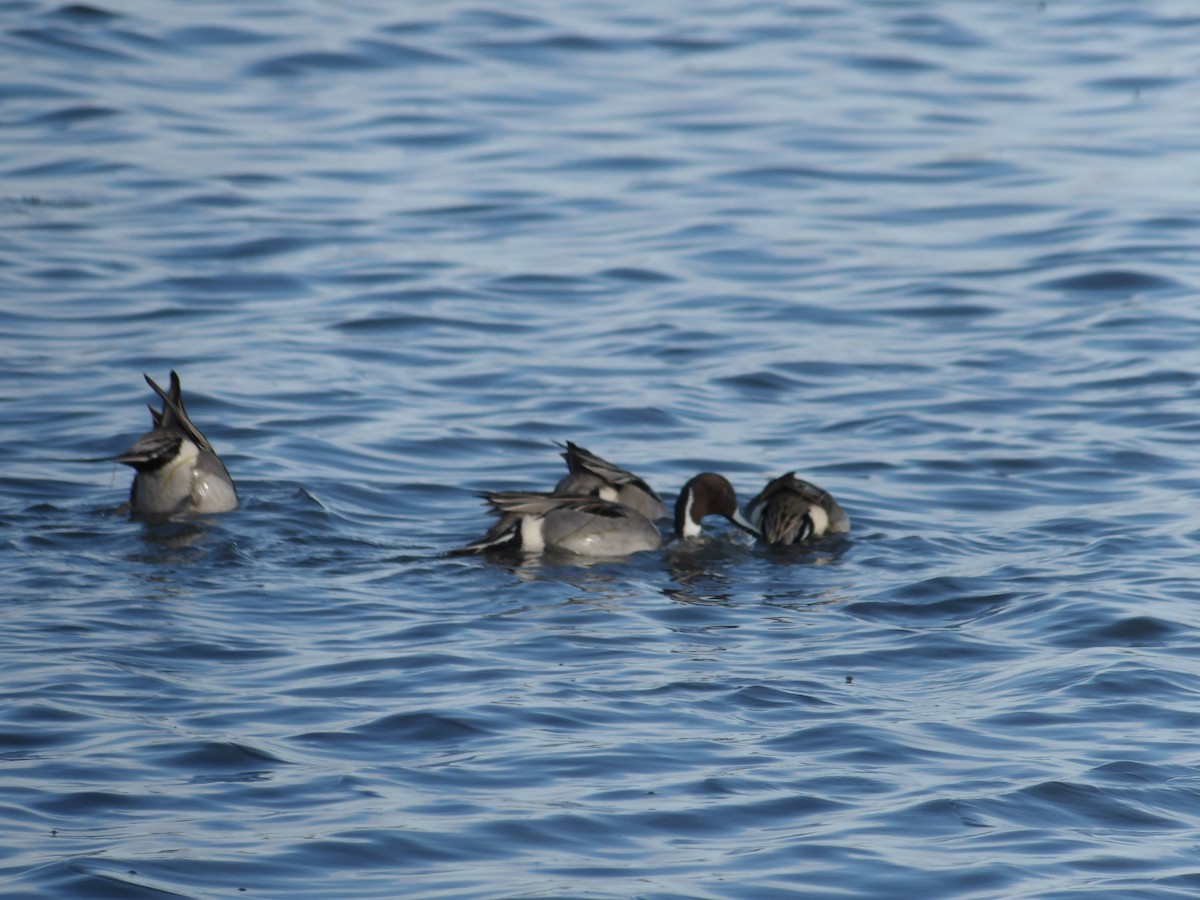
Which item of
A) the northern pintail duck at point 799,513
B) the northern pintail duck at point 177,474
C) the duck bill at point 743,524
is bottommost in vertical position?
the duck bill at point 743,524

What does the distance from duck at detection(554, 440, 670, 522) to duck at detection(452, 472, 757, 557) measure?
0.14 metres

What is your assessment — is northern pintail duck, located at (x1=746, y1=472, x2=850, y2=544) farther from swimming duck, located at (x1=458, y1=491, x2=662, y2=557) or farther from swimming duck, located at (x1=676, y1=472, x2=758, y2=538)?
swimming duck, located at (x1=458, y1=491, x2=662, y2=557)

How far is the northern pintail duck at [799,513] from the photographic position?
9961 millimetres

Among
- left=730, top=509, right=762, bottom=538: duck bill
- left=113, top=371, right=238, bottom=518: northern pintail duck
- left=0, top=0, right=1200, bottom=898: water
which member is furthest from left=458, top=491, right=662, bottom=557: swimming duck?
left=113, top=371, right=238, bottom=518: northern pintail duck

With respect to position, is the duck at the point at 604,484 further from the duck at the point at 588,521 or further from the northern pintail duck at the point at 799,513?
the northern pintail duck at the point at 799,513

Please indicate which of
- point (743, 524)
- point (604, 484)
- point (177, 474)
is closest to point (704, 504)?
point (743, 524)

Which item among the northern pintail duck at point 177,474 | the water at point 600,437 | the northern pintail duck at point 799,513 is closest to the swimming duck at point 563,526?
the water at point 600,437

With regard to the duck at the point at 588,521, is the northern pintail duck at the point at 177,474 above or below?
above

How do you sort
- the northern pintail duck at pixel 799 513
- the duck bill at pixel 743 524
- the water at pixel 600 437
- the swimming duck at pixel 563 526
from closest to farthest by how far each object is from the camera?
the water at pixel 600 437 → the swimming duck at pixel 563 526 → the northern pintail duck at pixel 799 513 → the duck bill at pixel 743 524

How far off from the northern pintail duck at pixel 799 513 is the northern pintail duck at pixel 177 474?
2.97 meters

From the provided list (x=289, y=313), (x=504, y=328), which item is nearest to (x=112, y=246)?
(x=289, y=313)

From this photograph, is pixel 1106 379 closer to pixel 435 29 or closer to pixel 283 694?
pixel 283 694

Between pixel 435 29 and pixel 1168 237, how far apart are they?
34.0ft

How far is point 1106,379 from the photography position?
42.4 feet
